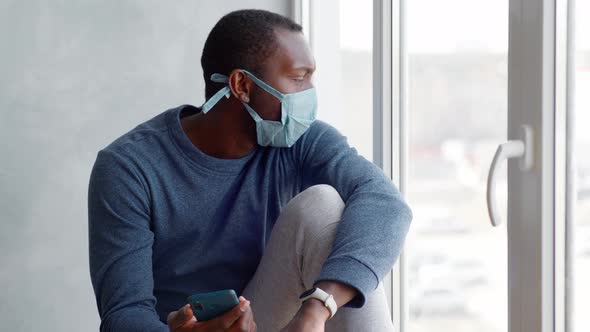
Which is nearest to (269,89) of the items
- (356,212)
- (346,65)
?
(356,212)

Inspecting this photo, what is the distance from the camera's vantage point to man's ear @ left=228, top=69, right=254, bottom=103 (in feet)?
5.65

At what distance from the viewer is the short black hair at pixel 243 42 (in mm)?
1706

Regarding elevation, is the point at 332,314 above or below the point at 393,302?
above

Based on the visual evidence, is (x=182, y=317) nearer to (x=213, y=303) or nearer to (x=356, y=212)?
(x=213, y=303)

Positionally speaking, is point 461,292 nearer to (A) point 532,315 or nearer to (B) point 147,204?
(A) point 532,315

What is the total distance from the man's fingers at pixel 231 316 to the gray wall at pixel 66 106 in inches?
49.1

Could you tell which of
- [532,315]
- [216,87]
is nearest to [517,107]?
[532,315]

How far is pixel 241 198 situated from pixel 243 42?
31 centimetres

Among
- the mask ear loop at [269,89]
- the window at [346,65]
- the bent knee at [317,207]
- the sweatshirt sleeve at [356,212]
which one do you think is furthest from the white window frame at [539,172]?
the window at [346,65]

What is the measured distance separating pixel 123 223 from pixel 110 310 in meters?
0.16

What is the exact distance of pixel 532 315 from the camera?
152 centimetres

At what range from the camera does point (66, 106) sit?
8.08ft

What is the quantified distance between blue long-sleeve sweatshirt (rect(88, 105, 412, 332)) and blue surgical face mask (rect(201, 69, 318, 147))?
6 cm

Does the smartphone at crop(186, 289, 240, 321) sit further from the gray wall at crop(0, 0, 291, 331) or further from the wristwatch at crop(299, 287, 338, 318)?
the gray wall at crop(0, 0, 291, 331)
